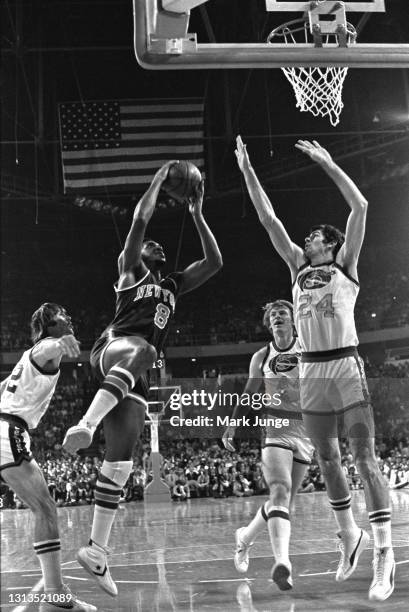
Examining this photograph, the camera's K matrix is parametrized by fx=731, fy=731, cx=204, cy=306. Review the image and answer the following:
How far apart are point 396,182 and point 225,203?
5.07m

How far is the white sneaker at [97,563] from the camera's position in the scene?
4594 mm

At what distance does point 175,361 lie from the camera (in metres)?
21.6

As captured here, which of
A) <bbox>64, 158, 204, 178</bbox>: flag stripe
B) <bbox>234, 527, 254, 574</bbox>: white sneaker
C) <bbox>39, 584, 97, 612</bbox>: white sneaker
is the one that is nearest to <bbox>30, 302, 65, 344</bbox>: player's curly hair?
<bbox>39, 584, 97, 612</bbox>: white sneaker

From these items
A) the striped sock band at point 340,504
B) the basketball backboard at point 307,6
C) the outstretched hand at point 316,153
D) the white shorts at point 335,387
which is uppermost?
the basketball backboard at point 307,6

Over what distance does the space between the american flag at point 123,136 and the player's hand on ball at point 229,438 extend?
28.3ft

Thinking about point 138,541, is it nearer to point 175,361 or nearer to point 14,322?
point 175,361

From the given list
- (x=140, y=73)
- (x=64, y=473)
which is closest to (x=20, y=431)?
(x=64, y=473)

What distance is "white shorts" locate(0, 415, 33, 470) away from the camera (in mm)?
4586

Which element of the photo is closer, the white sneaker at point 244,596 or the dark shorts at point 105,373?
the white sneaker at point 244,596

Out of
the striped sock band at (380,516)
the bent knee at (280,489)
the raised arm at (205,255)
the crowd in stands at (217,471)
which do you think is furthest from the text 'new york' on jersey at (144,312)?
the crowd in stands at (217,471)

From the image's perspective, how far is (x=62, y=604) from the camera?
4.48 m

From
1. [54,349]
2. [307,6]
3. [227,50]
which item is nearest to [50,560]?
[54,349]

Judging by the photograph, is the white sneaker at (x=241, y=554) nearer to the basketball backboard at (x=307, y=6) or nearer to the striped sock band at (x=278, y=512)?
the striped sock band at (x=278, y=512)

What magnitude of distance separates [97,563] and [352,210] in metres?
2.95
